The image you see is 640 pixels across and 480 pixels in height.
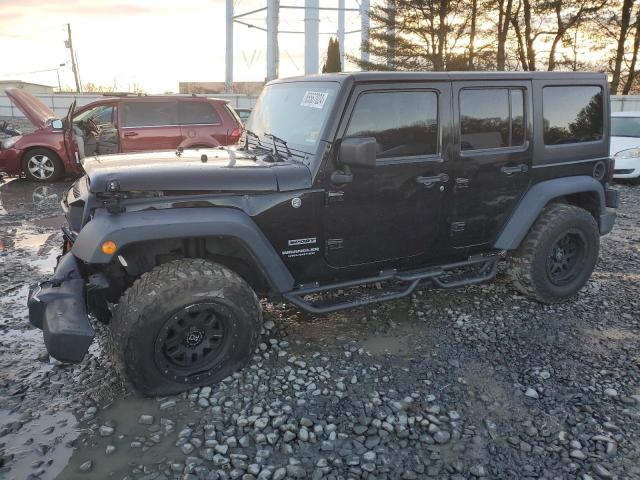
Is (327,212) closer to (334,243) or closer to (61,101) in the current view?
(334,243)

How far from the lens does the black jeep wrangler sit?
10.2 feet

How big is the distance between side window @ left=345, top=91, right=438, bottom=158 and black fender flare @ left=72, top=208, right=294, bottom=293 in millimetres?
983

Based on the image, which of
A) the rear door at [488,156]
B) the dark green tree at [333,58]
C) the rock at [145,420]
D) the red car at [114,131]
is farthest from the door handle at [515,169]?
the dark green tree at [333,58]

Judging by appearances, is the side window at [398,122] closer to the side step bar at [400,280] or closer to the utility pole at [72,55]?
the side step bar at [400,280]

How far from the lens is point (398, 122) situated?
374 centimetres

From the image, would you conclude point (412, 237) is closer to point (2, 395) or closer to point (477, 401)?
point (477, 401)

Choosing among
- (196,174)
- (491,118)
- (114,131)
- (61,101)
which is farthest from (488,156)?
(61,101)

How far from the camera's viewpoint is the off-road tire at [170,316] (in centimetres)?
304

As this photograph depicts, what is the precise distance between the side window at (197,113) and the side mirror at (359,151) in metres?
6.97

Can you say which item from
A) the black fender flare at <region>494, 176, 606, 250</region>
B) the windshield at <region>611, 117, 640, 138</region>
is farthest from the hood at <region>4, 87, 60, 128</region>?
the windshield at <region>611, 117, 640, 138</region>

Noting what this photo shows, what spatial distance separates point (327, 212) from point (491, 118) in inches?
63.8

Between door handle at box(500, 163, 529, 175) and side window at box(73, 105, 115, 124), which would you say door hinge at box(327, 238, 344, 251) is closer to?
door handle at box(500, 163, 529, 175)

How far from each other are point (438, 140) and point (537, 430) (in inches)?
81.9

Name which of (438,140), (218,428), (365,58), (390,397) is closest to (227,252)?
(218,428)
